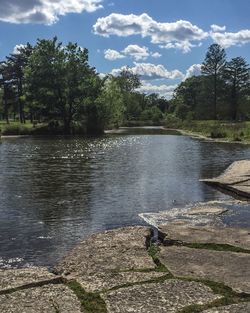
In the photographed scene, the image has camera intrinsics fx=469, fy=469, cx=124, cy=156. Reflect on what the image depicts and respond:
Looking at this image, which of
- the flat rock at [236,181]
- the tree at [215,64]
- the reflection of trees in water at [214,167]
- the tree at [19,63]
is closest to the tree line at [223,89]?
the tree at [215,64]

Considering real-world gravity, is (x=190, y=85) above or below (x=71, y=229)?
above

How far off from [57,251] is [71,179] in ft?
39.8

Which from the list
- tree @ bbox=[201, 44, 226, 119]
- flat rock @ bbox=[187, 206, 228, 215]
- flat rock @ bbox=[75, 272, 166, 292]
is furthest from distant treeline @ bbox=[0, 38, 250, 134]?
flat rock @ bbox=[75, 272, 166, 292]

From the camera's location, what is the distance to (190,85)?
493 feet

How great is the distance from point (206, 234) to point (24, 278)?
4717mm

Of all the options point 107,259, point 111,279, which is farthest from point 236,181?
point 111,279

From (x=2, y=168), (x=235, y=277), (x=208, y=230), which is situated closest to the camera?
(x=235, y=277)

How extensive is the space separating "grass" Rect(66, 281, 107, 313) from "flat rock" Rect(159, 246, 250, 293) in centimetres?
170

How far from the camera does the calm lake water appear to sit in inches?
452

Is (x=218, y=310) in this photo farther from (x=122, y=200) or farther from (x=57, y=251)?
(x=122, y=200)

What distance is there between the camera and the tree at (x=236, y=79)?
11256 centimetres

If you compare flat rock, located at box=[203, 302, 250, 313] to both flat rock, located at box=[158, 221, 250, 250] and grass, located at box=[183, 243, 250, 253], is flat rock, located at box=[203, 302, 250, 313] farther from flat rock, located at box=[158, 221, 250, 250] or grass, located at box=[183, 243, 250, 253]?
flat rock, located at box=[158, 221, 250, 250]

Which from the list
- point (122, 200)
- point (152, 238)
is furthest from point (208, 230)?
point (122, 200)

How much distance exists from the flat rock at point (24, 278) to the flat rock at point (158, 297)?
1255mm
